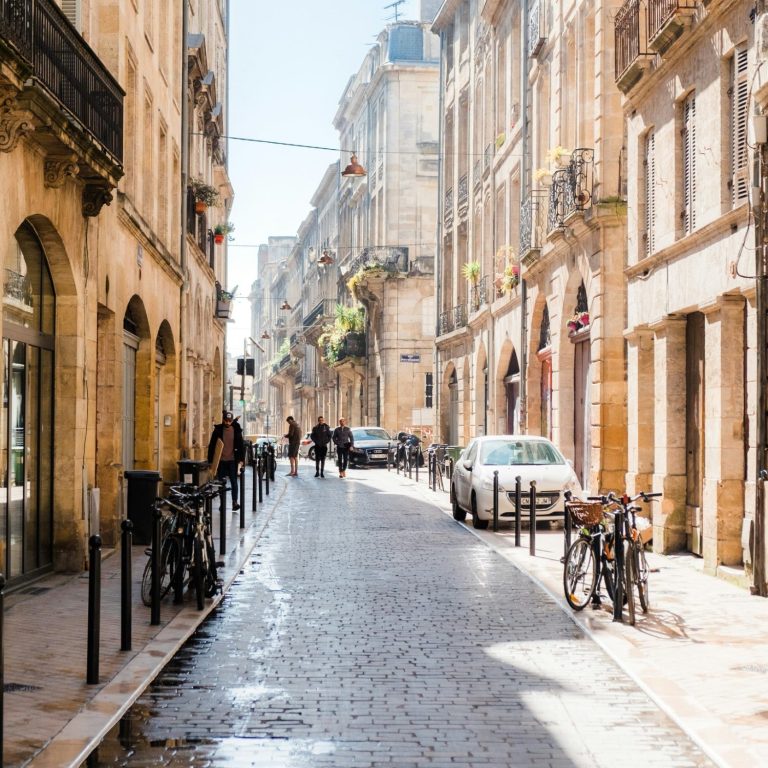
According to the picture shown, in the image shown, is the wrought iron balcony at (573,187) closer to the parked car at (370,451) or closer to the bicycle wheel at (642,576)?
the bicycle wheel at (642,576)

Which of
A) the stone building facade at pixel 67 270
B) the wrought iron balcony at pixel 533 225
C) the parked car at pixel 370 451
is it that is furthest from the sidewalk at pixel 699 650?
the parked car at pixel 370 451

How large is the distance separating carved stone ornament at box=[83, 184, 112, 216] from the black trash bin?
370 cm

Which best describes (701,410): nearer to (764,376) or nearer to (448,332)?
(764,376)

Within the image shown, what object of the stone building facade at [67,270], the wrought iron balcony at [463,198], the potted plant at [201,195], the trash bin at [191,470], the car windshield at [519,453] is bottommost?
the trash bin at [191,470]

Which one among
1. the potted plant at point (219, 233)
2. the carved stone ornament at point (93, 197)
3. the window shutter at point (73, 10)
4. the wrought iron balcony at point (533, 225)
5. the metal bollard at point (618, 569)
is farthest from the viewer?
the potted plant at point (219, 233)

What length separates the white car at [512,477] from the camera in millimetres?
19469

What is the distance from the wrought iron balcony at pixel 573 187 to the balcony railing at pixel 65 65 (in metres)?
9.62

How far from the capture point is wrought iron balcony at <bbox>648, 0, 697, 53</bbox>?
1486 cm

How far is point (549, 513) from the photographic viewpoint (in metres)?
19.5

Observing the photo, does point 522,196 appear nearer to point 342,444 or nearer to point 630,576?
point 342,444

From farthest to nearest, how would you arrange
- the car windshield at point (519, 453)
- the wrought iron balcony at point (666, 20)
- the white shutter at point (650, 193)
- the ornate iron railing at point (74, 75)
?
the car windshield at point (519, 453), the white shutter at point (650, 193), the wrought iron balcony at point (666, 20), the ornate iron railing at point (74, 75)

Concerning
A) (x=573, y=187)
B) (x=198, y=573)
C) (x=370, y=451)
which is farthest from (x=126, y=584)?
(x=370, y=451)

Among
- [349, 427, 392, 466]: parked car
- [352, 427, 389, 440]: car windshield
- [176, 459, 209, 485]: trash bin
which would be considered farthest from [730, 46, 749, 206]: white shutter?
[352, 427, 389, 440]: car windshield

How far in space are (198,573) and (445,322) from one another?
109 ft
